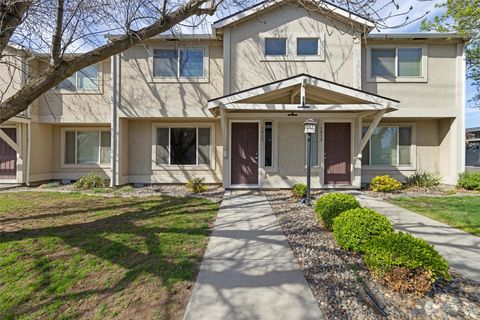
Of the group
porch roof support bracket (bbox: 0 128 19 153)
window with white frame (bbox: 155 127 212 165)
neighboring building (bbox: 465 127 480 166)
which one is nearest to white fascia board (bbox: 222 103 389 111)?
window with white frame (bbox: 155 127 212 165)

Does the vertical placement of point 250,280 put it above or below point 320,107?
below

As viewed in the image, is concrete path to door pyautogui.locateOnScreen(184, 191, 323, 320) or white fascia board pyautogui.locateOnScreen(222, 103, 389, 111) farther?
white fascia board pyautogui.locateOnScreen(222, 103, 389, 111)

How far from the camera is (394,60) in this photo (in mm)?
10047

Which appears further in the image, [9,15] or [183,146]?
[183,146]

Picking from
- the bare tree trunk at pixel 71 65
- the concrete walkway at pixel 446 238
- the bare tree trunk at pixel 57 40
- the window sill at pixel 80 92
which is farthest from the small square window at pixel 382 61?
the window sill at pixel 80 92

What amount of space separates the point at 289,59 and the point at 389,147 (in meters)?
5.78

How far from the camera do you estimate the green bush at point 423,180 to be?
10047 mm

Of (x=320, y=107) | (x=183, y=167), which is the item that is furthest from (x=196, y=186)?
(x=320, y=107)

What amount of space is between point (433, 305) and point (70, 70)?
613 centimetres

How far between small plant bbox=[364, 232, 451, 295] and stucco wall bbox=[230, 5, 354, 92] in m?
7.88

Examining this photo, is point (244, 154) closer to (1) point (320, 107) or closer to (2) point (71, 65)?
(1) point (320, 107)

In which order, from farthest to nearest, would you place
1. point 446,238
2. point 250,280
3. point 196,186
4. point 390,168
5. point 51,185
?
point 390,168 → point 51,185 → point 196,186 → point 446,238 → point 250,280

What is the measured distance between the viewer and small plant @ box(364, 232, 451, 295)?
2805 millimetres

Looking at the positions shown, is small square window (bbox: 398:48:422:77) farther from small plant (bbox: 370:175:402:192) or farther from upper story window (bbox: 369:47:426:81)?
small plant (bbox: 370:175:402:192)
